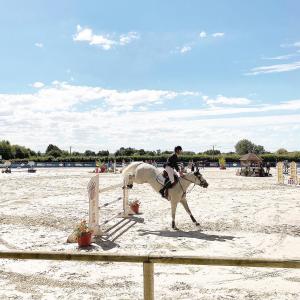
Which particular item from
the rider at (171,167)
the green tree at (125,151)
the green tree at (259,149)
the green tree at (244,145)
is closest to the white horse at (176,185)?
the rider at (171,167)

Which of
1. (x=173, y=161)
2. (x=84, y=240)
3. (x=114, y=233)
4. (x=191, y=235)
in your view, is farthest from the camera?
(x=173, y=161)

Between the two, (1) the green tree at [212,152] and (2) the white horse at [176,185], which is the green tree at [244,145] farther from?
(2) the white horse at [176,185]

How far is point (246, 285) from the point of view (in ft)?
22.5

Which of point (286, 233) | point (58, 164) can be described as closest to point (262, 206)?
point (286, 233)

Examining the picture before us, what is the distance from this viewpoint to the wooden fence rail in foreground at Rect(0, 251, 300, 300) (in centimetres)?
334

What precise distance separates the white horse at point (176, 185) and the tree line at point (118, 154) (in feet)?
173

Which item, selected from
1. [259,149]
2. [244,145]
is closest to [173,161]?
[259,149]

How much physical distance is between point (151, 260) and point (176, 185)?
9155 mm

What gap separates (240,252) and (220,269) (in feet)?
5.18

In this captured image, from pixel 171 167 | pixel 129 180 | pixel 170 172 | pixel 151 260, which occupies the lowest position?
pixel 151 260

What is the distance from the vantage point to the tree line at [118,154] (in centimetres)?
8119

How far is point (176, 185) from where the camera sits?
12734 millimetres

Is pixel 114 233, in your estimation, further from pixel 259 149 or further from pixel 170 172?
pixel 259 149

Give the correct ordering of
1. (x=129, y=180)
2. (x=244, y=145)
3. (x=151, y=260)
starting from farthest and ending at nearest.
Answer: (x=244, y=145), (x=129, y=180), (x=151, y=260)
